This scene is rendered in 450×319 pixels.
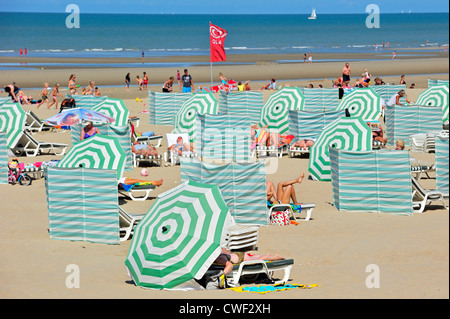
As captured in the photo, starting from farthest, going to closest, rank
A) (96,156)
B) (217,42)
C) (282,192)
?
1. (217,42)
2. (96,156)
3. (282,192)

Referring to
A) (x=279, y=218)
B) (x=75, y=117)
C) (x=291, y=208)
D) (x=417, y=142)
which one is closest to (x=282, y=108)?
(x=417, y=142)

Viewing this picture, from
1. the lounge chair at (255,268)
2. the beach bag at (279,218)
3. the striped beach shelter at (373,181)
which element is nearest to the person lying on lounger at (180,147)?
the striped beach shelter at (373,181)

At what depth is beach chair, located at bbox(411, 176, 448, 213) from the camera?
42.5ft

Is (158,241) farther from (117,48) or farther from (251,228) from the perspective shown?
(117,48)

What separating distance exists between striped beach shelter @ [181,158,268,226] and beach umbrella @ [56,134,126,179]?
196 cm

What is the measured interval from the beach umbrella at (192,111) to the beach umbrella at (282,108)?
151cm

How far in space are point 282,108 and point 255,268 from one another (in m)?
12.9

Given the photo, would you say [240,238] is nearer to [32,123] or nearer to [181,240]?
[181,240]

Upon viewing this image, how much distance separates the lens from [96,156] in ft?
44.6

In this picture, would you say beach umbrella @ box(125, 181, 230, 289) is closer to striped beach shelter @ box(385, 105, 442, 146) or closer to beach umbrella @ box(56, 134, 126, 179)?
beach umbrella @ box(56, 134, 126, 179)

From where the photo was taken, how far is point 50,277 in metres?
9.30

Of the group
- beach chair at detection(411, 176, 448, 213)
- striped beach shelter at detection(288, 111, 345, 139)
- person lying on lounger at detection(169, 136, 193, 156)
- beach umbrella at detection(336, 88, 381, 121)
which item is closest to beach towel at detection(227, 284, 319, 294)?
beach chair at detection(411, 176, 448, 213)

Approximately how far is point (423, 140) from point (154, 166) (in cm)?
662

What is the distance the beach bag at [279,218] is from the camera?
12.4 meters
